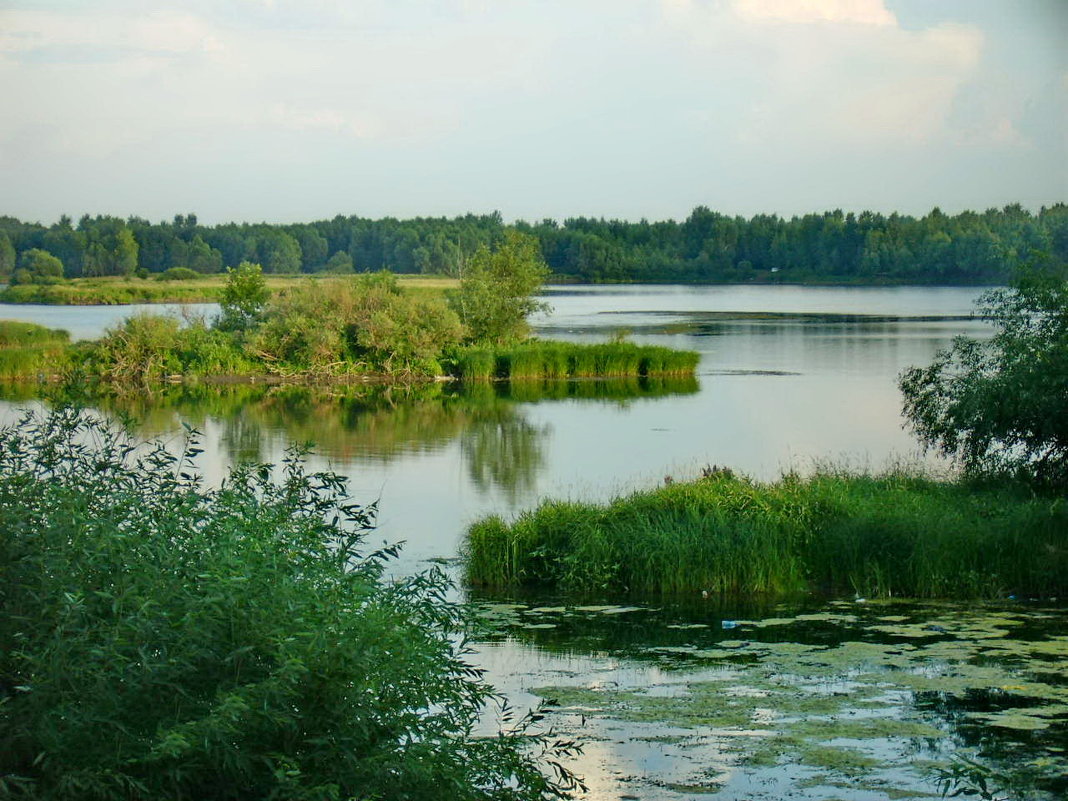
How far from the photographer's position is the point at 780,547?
36.4 feet

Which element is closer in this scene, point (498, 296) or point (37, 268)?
point (498, 296)

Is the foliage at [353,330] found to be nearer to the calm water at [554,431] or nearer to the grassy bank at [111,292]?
the calm water at [554,431]

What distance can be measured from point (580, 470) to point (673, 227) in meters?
115

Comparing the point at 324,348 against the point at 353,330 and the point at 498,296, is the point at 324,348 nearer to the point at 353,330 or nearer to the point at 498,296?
the point at 353,330

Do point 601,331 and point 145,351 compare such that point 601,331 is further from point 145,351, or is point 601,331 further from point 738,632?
point 738,632

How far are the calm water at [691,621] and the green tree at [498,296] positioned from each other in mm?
4772

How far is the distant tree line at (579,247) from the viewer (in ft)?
205

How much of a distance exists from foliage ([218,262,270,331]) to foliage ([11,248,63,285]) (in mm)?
20920

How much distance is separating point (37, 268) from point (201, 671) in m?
58.8

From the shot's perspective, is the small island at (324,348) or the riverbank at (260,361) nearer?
the riverbank at (260,361)

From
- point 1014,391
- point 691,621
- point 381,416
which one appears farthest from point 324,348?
point 691,621

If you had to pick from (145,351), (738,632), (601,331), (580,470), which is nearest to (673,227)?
(601,331)

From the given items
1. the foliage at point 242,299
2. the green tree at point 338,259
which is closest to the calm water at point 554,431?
the foliage at point 242,299

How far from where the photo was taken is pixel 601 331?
1991 inches
